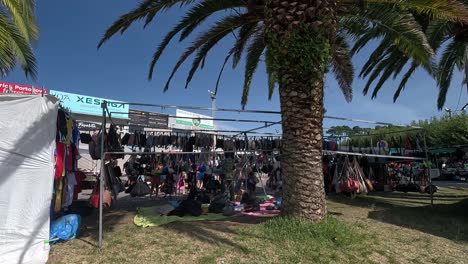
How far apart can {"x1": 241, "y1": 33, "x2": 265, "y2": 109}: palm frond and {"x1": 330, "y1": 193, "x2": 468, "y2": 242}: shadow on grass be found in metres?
4.80

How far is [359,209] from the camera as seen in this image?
908 cm

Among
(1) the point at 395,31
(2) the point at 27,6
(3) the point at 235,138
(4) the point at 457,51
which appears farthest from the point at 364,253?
(4) the point at 457,51

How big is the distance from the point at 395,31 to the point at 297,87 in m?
2.60

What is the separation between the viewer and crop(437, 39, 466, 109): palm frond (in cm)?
1187

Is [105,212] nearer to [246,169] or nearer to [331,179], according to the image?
[246,169]

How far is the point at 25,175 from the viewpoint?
200 inches

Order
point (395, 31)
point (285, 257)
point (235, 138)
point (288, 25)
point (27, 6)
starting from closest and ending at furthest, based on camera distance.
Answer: point (285, 257)
point (288, 25)
point (395, 31)
point (27, 6)
point (235, 138)

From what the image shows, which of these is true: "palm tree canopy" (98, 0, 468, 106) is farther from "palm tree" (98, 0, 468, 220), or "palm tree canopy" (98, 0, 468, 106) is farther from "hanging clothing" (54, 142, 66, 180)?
"hanging clothing" (54, 142, 66, 180)

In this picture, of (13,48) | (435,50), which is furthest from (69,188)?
(435,50)

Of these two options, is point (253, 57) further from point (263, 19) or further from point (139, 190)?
point (139, 190)

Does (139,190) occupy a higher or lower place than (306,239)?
higher

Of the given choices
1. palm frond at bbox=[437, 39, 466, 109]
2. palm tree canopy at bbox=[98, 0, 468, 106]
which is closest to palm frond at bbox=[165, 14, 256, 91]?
palm tree canopy at bbox=[98, 0, 468, 106]

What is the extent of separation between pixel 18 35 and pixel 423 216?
1098cm

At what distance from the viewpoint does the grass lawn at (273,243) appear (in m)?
5.16
